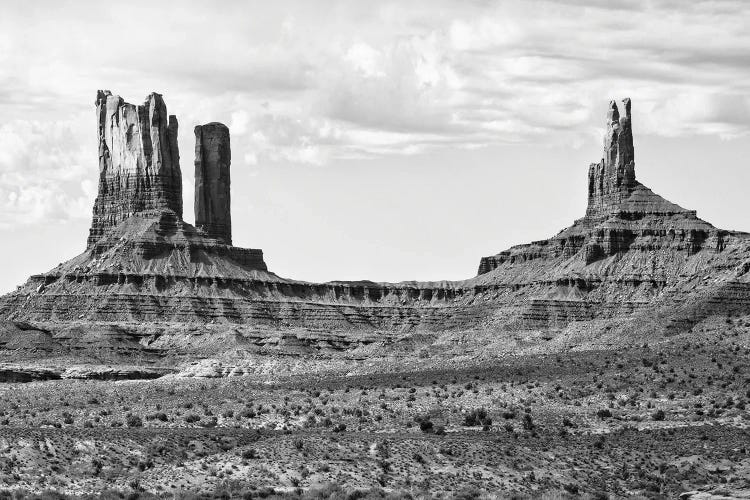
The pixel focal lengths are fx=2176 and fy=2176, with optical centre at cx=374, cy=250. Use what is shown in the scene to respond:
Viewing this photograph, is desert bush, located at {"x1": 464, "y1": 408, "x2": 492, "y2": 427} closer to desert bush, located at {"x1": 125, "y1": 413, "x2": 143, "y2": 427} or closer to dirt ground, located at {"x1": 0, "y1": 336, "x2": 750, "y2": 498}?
dirt ground, located at {"x1": 0, "y1": 336, "x2": 750, "y2": 498}

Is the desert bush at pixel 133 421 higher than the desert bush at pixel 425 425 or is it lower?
higher

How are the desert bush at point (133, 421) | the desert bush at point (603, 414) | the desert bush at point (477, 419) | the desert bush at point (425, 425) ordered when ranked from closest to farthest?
the desert bush at point (425, 425) < the desert bush at point (477, 419) < the desert bush at point (603, 414) < the desert bush at point (133, 421)

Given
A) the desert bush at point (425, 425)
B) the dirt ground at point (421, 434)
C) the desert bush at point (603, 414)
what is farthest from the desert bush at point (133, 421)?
the desert bush at point (603, 414)

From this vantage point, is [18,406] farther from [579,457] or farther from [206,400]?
[579,457]

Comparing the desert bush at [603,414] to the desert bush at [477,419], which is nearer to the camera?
the desert bush at [477,419]

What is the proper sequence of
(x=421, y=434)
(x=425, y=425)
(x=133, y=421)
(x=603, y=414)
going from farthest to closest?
(x=133, y=421) < (x=603, y=414) < (x=425, y=425) < (x=421, y=434)

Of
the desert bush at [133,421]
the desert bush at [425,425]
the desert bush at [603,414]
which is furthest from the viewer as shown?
the desert bush at [133,421]

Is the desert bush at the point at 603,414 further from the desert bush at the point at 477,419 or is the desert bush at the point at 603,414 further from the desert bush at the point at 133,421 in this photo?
the desert bush at the point at 133,421

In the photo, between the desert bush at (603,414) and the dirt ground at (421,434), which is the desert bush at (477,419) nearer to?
the dirt ground at (421,434)

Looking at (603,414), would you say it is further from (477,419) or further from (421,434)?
(421,434)

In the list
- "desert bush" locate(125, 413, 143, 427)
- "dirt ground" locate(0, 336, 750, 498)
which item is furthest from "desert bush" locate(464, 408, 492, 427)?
"desert bush" locate(125, 413, 143, 427)

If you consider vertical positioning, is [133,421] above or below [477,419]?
above

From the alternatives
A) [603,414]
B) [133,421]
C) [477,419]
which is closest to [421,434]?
[477,419]

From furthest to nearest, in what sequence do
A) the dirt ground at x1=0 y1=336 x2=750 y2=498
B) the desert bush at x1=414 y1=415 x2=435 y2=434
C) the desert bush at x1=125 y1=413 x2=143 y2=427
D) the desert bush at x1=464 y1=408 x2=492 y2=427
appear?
the desert bush at x1=125 y1=413 x2=143 y2=427 → the desert bush at x1=464 y1=408 x2=492 y2=427 → the desert bush at x1=414 y1=415 x2=435 y2=434 → the dirt ground at x1=0 y1=336 x2=750 y2=498
